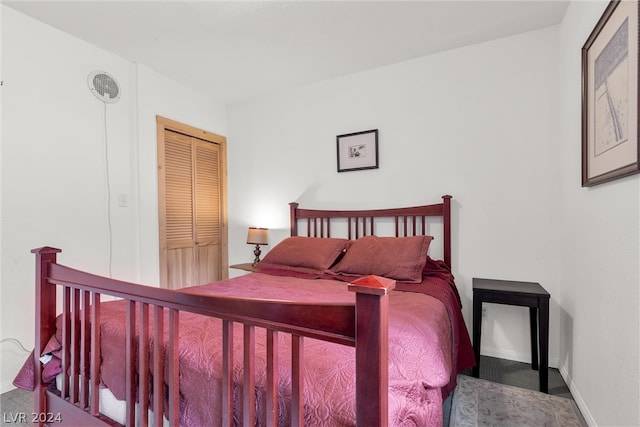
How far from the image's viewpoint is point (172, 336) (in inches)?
39.9

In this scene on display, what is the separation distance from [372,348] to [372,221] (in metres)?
2.14

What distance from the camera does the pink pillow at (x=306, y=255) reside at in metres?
2.46

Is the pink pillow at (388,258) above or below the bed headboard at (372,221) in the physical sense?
below

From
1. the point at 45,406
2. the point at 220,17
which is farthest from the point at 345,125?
the point at 45,406

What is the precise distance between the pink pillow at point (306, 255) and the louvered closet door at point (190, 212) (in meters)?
1.08

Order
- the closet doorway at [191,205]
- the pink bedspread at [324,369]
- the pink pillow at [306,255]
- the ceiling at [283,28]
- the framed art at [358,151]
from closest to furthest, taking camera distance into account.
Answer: the pink bedspread at [324,369]
the ceiling at [283,28]
the pink pillow at [306,255]
the framed art at [358,151]
the closet doorway at [191,205]

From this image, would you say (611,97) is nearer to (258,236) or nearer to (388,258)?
(388,258)

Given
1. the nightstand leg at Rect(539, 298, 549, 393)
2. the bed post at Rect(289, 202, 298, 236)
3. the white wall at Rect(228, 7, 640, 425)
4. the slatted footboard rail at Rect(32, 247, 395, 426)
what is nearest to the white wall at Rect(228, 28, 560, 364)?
the white wall at Rect(228, 7, 640, 425)

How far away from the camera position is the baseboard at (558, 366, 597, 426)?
1.61 metres

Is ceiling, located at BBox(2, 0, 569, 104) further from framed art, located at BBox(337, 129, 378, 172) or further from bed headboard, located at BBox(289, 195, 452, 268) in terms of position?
bed headboard, located at BBox(289, 195, 452, 268)

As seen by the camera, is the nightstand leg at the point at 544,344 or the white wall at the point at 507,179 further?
the nightstand leg at the point at 544,344

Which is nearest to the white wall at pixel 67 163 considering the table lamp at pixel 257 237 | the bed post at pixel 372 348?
the table lamp at pixel 257 237

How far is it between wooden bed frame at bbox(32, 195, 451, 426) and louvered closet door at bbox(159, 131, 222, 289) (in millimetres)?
1609

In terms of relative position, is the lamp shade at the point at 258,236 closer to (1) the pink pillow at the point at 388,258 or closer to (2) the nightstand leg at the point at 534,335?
(1) the pink pillow at the point at 388,258
